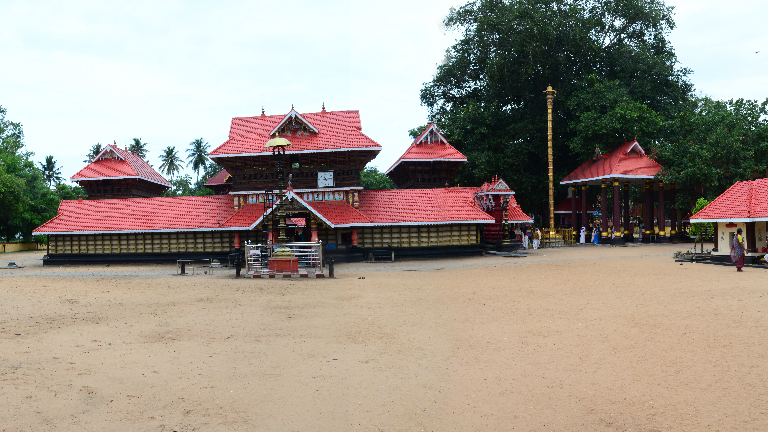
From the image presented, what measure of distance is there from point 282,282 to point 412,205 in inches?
511

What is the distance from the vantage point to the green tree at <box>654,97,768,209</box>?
1326 inches

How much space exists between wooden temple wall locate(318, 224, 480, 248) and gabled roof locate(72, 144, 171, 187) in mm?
14754

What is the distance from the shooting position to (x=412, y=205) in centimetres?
3072

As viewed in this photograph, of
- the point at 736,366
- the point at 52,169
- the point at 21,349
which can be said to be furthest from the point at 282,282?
the point at 52,169

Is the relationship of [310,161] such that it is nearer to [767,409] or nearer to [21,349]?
[21,349]

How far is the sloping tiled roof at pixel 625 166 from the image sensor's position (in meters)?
37.8

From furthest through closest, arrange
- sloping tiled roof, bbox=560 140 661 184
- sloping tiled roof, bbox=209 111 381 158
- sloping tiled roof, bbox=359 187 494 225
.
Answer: sloping tiled roof, bbox=560 140 661 184 → sloping tiled roof, bbox=209 111 381 158 → sloping tiled roof, bbox=359 187 494 225

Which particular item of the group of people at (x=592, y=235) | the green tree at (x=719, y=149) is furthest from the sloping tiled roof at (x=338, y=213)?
the green tree at (x=719, y=149)

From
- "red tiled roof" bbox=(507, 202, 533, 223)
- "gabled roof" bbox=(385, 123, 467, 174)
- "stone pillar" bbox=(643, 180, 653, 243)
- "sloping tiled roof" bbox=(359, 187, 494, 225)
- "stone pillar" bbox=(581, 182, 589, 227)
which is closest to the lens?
"sloping tiled roof" bbox=(359, 187, 494, 225)

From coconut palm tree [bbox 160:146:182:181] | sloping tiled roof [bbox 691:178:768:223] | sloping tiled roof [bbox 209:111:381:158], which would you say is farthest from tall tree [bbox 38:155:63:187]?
sloping tiled roof [bbox 691:178:768:223]

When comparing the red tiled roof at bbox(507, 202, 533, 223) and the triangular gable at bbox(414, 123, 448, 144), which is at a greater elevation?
the triangular gable at bbox(414, 123, 448, 144)

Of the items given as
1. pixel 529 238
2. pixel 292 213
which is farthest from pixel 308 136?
pixel 529 238

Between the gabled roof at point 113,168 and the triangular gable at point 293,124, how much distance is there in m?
11.0

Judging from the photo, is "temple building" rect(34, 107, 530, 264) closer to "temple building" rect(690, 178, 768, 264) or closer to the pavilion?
"temple building" rect(690, 178, 768, 264)
